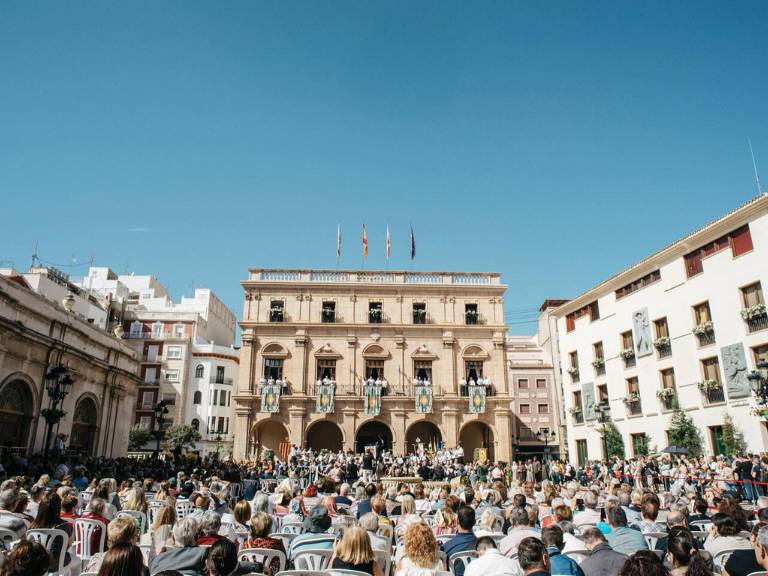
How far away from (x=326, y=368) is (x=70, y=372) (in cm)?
1719

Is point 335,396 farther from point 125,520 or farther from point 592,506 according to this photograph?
point 125,520

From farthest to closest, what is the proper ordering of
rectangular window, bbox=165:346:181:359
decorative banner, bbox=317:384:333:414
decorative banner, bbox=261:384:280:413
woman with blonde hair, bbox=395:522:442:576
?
rectangular window, bbox=165:346:181:359 → decorative banner, bbox=317:384:333:414 → decorative banner, bbox=261:384:280:413 → woman with blonde hair, bbox=395:522:442:576

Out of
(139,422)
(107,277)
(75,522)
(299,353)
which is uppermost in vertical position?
(107,277)

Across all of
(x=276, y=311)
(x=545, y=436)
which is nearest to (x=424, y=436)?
(x=276, y=311)

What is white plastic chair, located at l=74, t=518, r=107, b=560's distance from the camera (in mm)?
7406

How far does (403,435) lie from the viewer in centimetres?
3641

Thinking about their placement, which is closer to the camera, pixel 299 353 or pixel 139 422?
pixel 299 353

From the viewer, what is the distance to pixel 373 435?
37562 millimetres

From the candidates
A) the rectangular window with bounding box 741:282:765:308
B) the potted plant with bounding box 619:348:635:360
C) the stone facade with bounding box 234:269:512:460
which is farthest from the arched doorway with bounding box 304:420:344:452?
the rectangular window with bounding box 741:282:765:308

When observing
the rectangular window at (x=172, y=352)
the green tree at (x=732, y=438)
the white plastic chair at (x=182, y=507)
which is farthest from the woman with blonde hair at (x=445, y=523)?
the rectangular window at (x=172, y=352)

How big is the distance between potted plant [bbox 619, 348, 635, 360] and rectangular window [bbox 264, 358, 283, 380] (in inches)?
841

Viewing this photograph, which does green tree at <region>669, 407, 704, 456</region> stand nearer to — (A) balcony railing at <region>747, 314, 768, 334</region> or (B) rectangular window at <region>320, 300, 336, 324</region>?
(A) balcony railing at <region>747, 314, 768, 334</region>

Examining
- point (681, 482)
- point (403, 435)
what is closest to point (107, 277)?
point (403, 435)

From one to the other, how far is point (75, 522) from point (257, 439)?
30447 mm
